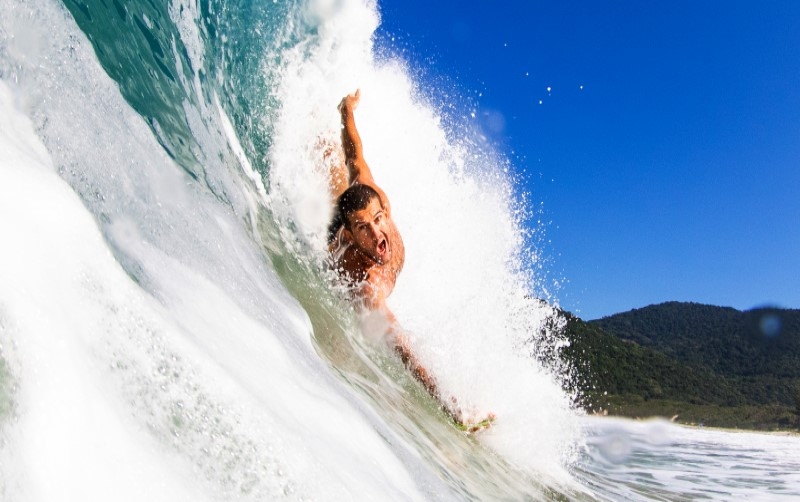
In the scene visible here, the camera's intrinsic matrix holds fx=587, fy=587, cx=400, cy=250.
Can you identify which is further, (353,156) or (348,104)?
(348,104)

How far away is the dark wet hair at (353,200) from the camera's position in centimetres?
418

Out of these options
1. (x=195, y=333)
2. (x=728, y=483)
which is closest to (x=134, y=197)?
(x=195, y=333)

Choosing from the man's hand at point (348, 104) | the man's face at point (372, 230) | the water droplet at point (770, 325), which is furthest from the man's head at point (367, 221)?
the water droplet at point (770, 325)

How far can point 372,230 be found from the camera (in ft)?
13.5

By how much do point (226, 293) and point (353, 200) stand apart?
2158mm

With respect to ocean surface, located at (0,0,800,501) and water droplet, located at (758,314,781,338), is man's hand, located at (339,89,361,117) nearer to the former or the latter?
ocean surface, located at (0,0,800,501)

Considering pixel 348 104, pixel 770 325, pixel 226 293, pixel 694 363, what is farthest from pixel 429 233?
pixel 770 325

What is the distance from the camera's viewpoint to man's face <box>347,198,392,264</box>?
412cm

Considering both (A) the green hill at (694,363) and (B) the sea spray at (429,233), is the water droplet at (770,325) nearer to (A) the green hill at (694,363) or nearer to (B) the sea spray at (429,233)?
(A) the green hill at (694,363)

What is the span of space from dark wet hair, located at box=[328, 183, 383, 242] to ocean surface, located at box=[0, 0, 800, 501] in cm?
26

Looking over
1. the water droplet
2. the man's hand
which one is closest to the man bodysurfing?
the man's hand

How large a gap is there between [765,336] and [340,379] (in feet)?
312

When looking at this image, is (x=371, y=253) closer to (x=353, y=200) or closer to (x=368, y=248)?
(x=368, y=248)

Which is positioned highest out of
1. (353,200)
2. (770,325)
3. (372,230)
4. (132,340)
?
(770,325)
